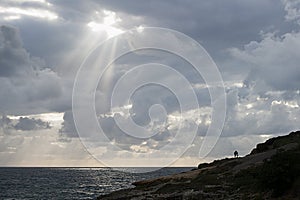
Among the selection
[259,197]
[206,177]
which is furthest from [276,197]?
[206,177]

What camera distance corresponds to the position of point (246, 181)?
6538 centimetres

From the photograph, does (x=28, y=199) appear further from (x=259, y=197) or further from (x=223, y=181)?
(x=259, y=197)

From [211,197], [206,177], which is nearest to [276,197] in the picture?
[211,197]

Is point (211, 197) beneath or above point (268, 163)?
beneath

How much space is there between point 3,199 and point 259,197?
2853 inches

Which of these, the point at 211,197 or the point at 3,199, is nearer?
the point at 211,197

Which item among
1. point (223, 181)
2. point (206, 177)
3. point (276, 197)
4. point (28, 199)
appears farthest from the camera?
point (28, 199)

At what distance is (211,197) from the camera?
201 feet

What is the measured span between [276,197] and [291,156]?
Result: 6.82 m

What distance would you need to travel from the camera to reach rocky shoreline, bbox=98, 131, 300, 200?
180 feet

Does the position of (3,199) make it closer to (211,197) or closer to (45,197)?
(45,197)

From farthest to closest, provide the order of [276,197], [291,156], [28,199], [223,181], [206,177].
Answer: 1. [28,199]
2. [206,177]
3. [223,181]
4. [291,156]
5. [276,197]

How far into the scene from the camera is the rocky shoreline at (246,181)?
54719 millimetres

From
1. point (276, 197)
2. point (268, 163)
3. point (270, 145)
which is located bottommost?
point (276, 197)
